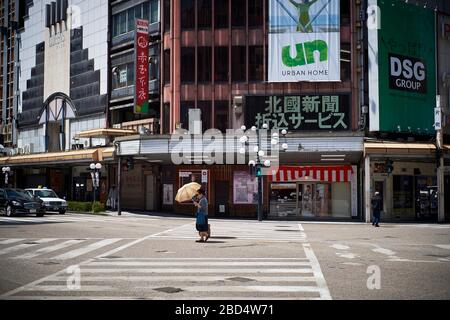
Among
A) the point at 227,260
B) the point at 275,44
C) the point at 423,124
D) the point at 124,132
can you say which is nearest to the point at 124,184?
the point at 124,132

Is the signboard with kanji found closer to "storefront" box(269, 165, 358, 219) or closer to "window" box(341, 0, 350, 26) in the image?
"storefront" box(269, 165, 358, 219)

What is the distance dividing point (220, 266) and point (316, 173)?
25027mm

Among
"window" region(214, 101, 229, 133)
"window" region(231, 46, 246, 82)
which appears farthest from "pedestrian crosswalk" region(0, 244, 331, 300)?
"window" region(231, 46, 246, 82)

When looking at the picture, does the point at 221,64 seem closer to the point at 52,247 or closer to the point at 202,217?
the point at 202,217

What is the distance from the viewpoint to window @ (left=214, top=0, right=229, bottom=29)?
125ft

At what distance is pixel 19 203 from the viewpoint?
3148 cm

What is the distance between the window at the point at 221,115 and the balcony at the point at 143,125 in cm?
546

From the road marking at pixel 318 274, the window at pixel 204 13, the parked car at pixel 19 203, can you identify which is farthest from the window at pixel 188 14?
the road marking at pixel 318 274

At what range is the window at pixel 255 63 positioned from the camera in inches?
1478

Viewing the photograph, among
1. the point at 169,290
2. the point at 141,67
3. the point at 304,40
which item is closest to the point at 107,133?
the point at 141,67

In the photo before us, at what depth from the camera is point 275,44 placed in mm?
36812

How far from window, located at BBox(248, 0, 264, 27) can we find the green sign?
23.8 feet
